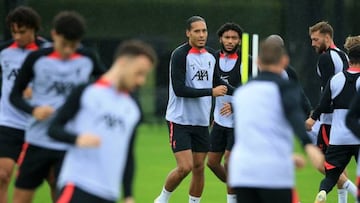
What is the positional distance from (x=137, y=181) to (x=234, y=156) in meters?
7.03

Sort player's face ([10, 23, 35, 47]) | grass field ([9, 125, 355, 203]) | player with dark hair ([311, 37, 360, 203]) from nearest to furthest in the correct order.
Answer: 1. player's face ([10, 23, 35, 47])
2. player with dark hair ([311, 37, 360, 203])
3. grass field ([9, 125, 355, 203])

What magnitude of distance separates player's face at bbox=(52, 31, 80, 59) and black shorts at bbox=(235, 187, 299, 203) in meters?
1.72

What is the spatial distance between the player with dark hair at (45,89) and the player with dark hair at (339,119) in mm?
3171

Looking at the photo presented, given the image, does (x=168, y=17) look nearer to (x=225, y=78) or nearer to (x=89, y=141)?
(x=225, y=78)

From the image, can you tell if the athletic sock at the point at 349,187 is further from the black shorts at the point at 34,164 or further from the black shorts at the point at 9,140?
the black shorts at the point at 34,164

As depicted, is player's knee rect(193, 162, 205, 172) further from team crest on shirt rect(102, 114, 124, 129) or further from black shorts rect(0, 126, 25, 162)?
team crest on shirt rect(102, 114, 124, 129)

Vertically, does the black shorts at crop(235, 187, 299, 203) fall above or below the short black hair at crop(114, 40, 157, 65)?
below

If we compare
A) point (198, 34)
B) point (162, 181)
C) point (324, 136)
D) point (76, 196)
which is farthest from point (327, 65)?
point (76, 196)

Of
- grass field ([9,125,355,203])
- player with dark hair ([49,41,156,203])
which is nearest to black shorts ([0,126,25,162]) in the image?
player with dark hair ([49,41,156,203])

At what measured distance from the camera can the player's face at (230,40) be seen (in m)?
10.9

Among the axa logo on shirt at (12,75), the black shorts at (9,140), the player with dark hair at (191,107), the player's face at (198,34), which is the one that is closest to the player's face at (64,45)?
the axa logo on shirt at (12,75)

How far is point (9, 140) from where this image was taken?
834 centimetres

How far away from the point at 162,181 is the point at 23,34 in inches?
223

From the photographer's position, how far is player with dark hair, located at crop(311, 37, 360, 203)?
32.0ft
